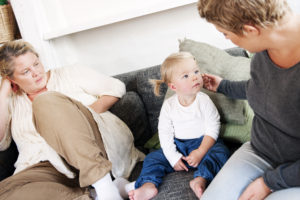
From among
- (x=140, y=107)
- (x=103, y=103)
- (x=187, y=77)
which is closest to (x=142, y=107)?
(x=140, y=107)

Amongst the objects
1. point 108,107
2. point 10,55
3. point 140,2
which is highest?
point 140,2

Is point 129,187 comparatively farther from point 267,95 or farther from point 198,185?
point 267,95

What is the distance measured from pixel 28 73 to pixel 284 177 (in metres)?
1.41

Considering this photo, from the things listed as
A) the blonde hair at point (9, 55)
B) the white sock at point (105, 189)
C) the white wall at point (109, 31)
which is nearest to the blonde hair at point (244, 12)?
the white sock at point (105, 189)

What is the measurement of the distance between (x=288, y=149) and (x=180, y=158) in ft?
1.88

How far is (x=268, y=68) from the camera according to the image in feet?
3.12

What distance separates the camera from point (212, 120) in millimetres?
1418

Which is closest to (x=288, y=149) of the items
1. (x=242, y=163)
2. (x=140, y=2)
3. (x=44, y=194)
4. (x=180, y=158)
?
(x=242, y=163)

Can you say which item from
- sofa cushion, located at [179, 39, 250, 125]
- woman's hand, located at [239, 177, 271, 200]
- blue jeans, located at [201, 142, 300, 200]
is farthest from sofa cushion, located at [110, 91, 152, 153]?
woman's hand, located at [239, 177, 271, 200]

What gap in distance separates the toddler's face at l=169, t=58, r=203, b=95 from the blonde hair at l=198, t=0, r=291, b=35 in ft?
1.71

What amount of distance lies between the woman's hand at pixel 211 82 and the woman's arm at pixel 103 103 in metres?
0.59

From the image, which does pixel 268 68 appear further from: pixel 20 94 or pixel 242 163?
pixel 20 94

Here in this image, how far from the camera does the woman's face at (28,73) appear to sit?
1.61m

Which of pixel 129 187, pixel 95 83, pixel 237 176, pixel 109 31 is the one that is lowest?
pixel 129 187
